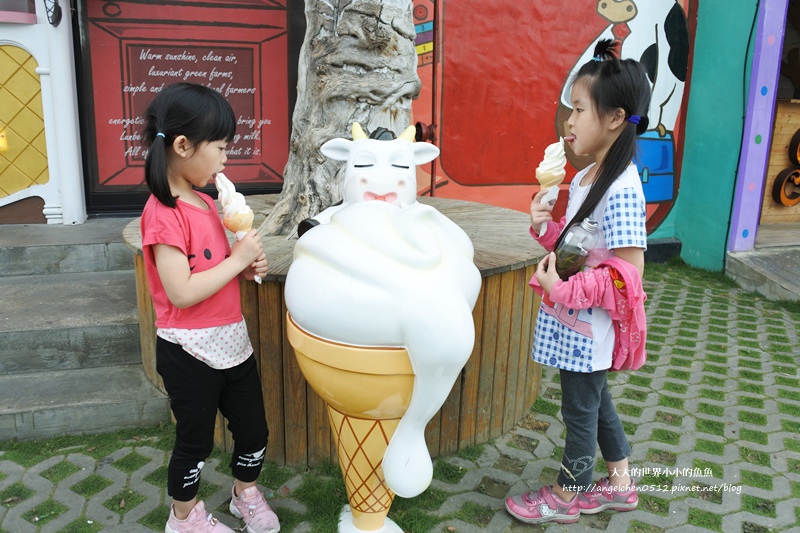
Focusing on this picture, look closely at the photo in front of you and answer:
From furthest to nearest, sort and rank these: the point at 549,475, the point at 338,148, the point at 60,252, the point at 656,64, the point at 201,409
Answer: the point at 656,64 < the point at 60,252 < the point at 549,475 < the point at 338,148 < the point at 201,409

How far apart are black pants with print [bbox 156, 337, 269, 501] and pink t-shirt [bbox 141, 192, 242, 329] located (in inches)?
4.7

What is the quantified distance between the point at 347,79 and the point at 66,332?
202 cm

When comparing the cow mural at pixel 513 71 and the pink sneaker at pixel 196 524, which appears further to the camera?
the cow mural at pixel 513 71

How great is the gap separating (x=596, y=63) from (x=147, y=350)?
2510mm

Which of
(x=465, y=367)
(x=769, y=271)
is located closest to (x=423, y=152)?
(x=465, y=367)

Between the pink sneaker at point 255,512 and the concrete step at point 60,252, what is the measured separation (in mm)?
2685

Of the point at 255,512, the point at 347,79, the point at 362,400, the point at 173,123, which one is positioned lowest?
the point at 255,512

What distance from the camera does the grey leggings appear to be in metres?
2.34

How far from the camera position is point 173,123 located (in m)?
1.99

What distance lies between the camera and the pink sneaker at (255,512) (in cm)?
244

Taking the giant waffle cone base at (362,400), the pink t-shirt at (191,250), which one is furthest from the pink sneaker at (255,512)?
the pink t-shirt at (191,250)

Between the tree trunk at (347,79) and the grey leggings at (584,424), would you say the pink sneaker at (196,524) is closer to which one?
the grey leggings at (584,424)

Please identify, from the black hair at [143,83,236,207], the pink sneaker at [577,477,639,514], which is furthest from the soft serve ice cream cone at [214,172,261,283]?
the pink sneaker at [577,477,639,514]

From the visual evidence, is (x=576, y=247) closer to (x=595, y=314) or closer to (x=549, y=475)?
(x=595, y=314)
